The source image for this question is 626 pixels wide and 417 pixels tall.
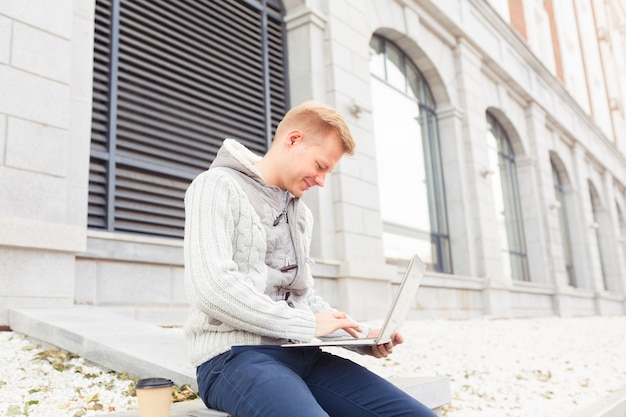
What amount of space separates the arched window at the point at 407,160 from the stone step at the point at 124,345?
6.56m

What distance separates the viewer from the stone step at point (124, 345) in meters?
3.03

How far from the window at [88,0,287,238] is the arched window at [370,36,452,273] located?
3.03 meters

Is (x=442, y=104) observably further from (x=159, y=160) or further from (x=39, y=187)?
(x=39, y=187)

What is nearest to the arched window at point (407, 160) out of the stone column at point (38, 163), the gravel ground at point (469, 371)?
the gravel ground at point (469, 371)

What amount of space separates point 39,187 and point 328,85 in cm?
480

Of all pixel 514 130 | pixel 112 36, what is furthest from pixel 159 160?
pixel 514 130

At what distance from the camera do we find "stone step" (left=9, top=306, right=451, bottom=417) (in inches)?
119

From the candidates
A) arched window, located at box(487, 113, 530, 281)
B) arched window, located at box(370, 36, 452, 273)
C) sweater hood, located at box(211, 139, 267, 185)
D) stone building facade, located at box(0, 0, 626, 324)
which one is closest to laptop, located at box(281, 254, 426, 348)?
sweater hood, located at box(211, 139, 267, 185)

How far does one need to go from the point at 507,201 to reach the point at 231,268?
14285 millimetres

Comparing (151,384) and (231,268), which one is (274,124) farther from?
(151,384)

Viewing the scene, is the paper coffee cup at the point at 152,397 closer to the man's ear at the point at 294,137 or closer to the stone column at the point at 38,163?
the man's ear at the point at 294,137

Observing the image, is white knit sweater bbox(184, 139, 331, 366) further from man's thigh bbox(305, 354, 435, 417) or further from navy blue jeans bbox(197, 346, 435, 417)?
man's thigh bbox(305, 354, 435, 417)

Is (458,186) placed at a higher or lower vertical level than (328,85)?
lower

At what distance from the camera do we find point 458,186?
39.2 ft
